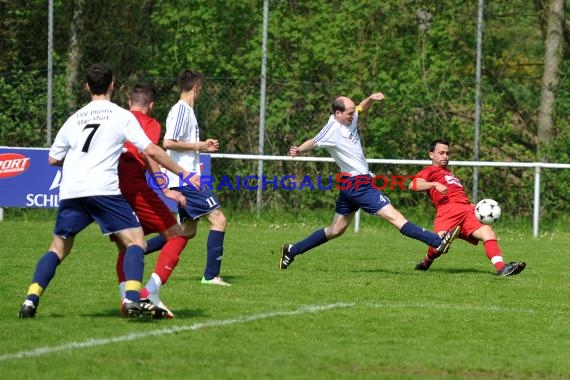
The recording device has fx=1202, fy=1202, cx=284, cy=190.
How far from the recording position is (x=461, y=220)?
12.8m

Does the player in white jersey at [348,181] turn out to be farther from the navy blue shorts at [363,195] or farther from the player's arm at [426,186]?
the player's arm at [426,186]

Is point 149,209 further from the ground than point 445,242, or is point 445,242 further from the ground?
point 149,209

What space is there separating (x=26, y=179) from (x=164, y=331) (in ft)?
38.9

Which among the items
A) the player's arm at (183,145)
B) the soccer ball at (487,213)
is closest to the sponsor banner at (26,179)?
the soccer ball at (487,213)

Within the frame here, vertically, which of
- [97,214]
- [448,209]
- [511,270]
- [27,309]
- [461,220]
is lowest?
[511,270]

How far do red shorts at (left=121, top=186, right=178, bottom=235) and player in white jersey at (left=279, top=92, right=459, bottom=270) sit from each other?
3.74m

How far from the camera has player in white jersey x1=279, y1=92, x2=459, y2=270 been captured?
12.4 metres

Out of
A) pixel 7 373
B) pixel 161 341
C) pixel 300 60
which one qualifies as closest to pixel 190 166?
pixel 161 341

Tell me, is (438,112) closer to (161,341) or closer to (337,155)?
(337,155)

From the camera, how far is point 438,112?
68.1ft

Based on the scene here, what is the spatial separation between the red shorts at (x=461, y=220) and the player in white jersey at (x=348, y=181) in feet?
1.19

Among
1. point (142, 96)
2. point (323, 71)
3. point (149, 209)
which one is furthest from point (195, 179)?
point (323, 71)

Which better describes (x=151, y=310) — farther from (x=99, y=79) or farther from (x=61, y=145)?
(x=99, y=79)

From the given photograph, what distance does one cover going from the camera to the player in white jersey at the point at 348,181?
489 inches
